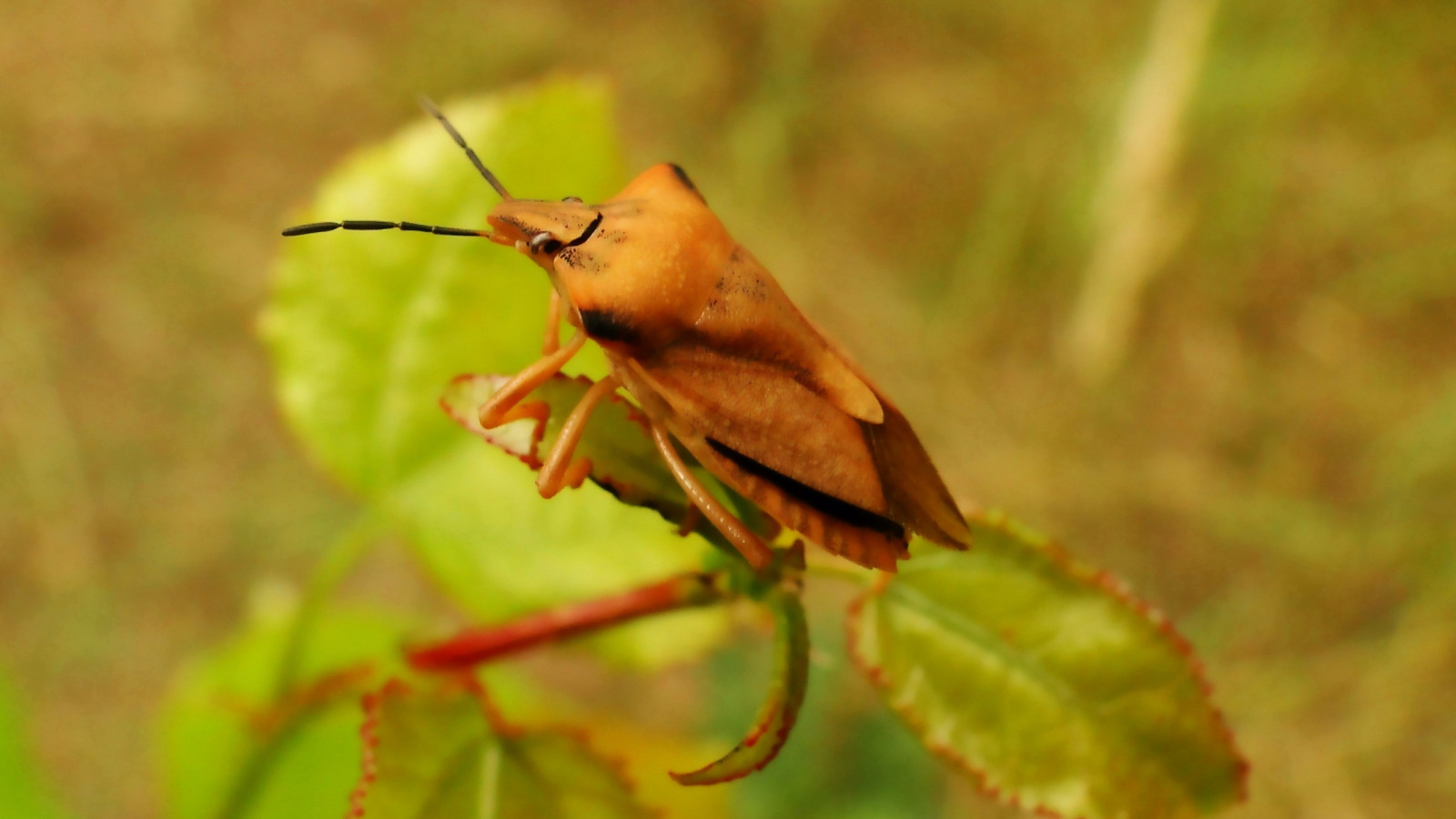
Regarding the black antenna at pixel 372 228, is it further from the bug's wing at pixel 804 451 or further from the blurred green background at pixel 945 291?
the blurred green background at pixel 945 291

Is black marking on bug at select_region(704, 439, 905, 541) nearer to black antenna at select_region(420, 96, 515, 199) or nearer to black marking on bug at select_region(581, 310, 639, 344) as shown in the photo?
black marking on bug at select_region(581, 310, 639, 344)

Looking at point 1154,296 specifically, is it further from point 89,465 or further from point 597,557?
point 89,465

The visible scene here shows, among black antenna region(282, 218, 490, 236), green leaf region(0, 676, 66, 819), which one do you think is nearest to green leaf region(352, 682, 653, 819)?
black antenna region(282, 218, 490, 236)

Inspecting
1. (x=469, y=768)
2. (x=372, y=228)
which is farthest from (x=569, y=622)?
(x=372, y=228)

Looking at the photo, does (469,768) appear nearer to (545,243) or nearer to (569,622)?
(569,622)

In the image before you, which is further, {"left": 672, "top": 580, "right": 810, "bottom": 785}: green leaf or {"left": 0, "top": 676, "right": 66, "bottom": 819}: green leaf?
{"left": 0, "top": 676, "right": 66, "bottom": 819}: green leaf

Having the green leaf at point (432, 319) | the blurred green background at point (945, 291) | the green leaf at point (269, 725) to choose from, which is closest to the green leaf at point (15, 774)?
the green leaf at point (269, 725)

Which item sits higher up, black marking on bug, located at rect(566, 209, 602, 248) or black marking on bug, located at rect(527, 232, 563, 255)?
black marking on bug, located at rect(566, 209, 602, 248)

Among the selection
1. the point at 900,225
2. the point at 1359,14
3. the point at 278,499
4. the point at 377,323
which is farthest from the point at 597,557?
the point at 1359,14
